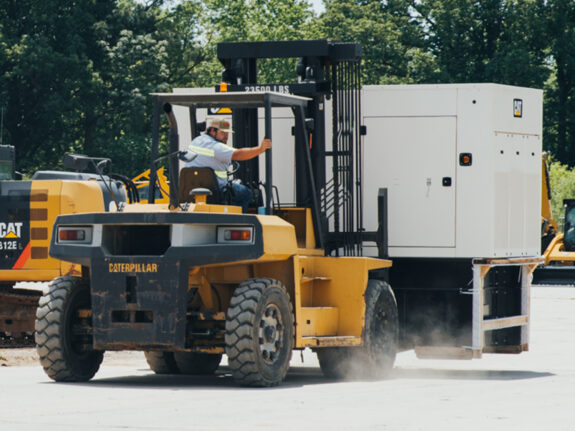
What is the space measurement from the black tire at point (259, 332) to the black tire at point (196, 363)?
214cm

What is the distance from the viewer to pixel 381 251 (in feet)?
48.2

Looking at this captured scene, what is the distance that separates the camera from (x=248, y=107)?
13.7m

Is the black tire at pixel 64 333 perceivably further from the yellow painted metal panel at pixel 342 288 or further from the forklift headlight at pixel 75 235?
the yellow painted metal panel at pixel 342 288

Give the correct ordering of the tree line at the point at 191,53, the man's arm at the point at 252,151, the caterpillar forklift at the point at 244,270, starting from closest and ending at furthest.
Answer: the caterpillar forklift at the point at 244,270 < the man's arm at the point at 252,151 < the tree line at the point at 191,53

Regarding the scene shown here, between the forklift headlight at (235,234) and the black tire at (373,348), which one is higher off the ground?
the forklift headlight at (235,234)

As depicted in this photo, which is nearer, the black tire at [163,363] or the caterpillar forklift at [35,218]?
the black tire at [163,363]

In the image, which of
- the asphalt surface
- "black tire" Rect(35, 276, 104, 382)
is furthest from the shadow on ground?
"black tire" Rect(35, 276, 104, 382)

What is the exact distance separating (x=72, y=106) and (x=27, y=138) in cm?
254

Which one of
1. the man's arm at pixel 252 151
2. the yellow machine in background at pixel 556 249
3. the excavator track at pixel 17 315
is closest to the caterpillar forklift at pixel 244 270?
the man's arm at pixel 252 151

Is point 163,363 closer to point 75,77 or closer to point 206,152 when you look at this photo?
point 206,152

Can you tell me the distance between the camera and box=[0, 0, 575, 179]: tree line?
56.6 meters

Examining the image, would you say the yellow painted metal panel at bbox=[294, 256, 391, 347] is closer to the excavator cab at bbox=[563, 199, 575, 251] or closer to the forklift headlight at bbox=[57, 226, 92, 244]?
the forklift headlight at bbox=[57, 226, 92, 244]

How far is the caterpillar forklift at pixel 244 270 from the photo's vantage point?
480 inches

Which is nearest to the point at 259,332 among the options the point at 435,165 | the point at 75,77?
the point at 435,165
